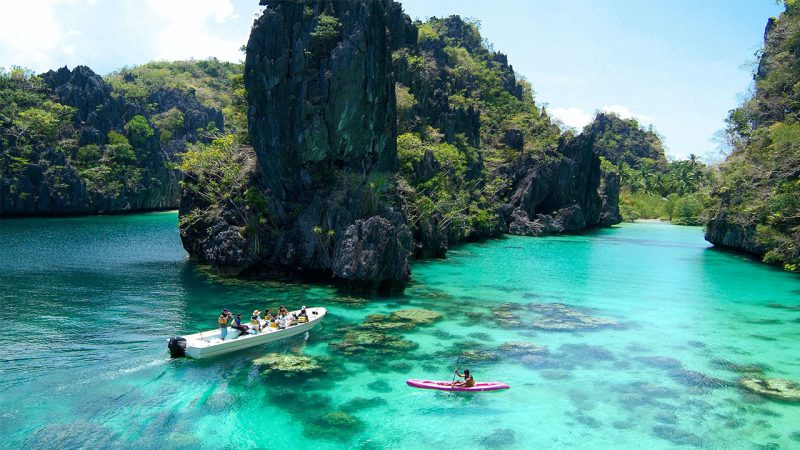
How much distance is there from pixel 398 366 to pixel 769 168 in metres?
44.6

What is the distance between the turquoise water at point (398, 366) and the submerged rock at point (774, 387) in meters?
0.67

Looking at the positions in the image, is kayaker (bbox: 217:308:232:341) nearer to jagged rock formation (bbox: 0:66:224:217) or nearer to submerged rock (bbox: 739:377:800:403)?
submerged rock (bbox: 739:377:800:403)

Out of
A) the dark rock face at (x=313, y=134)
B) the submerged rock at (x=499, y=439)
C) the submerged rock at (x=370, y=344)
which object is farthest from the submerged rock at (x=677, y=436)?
the dark rock face at (x=313, y=134)

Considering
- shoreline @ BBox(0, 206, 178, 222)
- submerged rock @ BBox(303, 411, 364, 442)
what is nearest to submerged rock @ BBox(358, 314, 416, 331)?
submerged rock @ BBox(303, 411, 364, 442)

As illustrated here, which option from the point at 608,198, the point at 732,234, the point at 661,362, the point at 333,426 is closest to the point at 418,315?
the point at 661,362

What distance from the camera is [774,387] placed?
20000mm

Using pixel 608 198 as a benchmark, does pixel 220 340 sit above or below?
below

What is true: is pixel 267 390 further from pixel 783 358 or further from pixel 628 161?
pixel 628 161

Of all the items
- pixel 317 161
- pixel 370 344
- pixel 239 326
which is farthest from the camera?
pixel 317 161

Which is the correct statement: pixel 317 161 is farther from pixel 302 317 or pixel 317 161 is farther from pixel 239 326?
pixel 239 326

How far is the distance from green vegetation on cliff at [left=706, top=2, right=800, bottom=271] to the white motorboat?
40858 mm

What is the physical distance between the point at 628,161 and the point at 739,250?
297 feet

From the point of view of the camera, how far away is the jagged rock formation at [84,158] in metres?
75.9

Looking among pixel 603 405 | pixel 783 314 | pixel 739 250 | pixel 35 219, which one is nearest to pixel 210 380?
pixel 603 405
